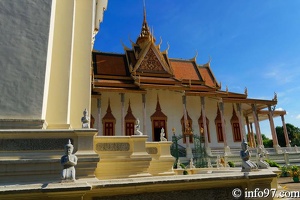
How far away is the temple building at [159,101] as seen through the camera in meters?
17.5

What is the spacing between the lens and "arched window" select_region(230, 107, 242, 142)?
20.4m

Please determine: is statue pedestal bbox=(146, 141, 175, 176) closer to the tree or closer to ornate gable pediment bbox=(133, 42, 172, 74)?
ornate gable pediment bbox=(133, 42, 172, 74)

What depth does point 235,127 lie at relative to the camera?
68.2ft

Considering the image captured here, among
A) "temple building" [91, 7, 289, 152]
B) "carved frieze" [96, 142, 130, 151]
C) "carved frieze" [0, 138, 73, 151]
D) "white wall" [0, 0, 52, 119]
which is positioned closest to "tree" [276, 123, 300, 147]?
"temple building" [91, 7, 289, 152]

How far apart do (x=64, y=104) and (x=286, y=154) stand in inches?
701

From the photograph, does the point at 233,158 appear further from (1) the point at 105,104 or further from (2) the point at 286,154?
(1) the point at 105,104

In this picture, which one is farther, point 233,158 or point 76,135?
point 233,158

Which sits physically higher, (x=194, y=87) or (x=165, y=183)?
(x=194, y=87)

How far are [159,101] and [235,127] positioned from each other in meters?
7.19

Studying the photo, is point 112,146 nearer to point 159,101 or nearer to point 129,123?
Result: point 129,123

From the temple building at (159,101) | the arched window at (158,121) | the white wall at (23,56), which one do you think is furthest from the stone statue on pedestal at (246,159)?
the arched window at (158,121)

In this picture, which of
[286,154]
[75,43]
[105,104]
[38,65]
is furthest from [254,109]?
[38,65]

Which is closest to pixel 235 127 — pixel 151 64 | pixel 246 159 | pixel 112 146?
pixel 151 64

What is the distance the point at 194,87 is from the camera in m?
19.6
